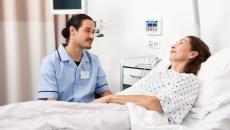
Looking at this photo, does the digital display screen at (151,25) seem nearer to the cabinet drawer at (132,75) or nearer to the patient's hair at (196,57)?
the cabinet drawer at (132,75)

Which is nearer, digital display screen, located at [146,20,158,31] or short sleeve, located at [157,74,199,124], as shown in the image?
short sleeve, located at [157,74,199,124]

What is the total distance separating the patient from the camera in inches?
68.7

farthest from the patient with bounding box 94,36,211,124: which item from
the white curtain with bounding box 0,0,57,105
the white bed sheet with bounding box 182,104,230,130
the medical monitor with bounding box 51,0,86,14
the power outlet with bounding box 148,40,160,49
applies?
the white curtain with bounding box 0,0,57,105

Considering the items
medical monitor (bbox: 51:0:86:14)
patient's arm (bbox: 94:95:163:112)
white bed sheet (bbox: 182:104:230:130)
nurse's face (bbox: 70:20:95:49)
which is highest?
medical monitor (bbox: 51:0:86:14)

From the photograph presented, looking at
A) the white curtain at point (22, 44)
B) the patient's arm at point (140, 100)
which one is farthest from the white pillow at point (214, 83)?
the white curtain at point (22, 44)

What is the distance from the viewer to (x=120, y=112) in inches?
67.0

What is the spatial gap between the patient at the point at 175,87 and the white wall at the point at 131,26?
44 centimetres

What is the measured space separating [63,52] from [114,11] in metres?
0.88

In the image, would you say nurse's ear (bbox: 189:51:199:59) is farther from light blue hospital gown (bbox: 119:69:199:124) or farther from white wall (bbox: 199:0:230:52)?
white wall (bbox: 199:0:230:52)

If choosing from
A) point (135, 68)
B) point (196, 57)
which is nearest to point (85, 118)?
point (196, 57)

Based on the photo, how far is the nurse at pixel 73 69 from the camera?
2256mm

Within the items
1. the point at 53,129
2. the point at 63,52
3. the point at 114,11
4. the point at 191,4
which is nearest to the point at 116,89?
the point at 114,11

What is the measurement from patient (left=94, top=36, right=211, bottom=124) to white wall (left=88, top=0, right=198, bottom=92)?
0.44 metres

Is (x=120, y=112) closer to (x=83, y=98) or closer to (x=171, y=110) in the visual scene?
(x=171, y=110)
